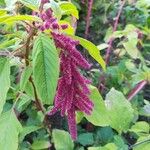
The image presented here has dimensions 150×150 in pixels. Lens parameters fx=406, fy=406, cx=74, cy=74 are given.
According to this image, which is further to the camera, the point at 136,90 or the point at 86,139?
the point at 136,90

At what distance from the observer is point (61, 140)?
1.32 metres

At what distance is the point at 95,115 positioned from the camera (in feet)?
3.76

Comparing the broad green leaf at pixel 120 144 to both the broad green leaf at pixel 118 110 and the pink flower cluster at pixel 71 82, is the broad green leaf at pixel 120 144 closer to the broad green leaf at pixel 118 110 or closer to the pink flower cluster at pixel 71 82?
the broad green leaf at pixel 118 110

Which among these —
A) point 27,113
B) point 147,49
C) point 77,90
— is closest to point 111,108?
point 27,113

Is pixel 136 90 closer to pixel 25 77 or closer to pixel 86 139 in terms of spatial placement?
pixel 86 139

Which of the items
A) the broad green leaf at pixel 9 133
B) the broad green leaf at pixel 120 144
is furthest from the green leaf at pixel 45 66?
the broad green leaf at pixel 120 144

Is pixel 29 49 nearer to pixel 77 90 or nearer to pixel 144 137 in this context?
pixel 77 90

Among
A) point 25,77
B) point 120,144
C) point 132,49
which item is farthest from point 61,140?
point 132,49

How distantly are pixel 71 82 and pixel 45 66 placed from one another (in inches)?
3.0

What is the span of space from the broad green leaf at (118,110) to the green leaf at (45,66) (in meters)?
0.53

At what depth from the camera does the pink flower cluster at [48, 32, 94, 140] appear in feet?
2.72

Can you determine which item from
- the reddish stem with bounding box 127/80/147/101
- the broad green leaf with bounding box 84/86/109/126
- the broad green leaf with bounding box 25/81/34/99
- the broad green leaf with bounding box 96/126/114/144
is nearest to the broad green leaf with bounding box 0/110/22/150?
the broad green leaf with bounding box 25/81/34/99

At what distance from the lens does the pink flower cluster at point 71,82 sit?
0.83 m

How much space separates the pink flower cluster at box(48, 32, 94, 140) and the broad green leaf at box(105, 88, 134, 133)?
40 cm
